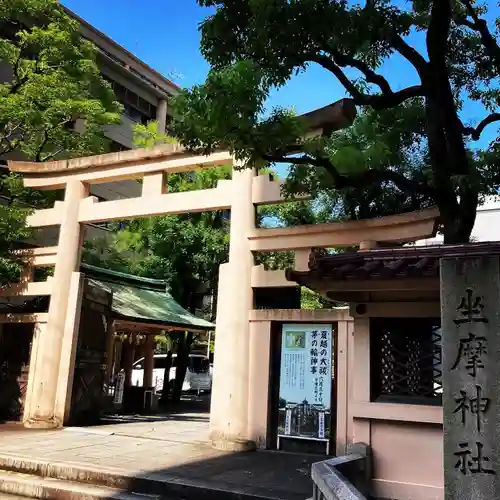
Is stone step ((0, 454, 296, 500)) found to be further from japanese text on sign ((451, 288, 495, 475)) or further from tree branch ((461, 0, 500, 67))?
tree branch ((461, 0, 500, 67))

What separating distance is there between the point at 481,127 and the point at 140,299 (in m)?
10.7

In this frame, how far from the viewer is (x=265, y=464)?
791 cm

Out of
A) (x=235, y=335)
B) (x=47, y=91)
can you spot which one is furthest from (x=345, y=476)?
(x=47, y=91)

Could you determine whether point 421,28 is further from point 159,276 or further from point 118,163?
point 159,276

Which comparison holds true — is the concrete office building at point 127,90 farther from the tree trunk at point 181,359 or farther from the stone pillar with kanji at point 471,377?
the stone pillar with kanji at point 471,377

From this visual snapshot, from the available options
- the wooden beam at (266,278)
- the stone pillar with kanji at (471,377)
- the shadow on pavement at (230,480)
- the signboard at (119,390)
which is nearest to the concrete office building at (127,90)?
the signboard at (119,390)

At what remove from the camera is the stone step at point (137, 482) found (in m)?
6.27

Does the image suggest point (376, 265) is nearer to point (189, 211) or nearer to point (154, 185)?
point (189, 211)

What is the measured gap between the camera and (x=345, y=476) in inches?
217

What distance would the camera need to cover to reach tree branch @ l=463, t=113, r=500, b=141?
8.38 m

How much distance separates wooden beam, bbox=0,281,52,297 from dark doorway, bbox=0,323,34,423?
2.28 feet

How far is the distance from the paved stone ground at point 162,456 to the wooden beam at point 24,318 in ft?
7.40

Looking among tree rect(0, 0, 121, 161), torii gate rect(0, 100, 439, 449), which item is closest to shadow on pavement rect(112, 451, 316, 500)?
torii gate rect(0, 100, 439, 449)

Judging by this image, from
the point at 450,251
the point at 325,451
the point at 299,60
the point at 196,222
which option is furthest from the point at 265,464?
the point at 196,222
